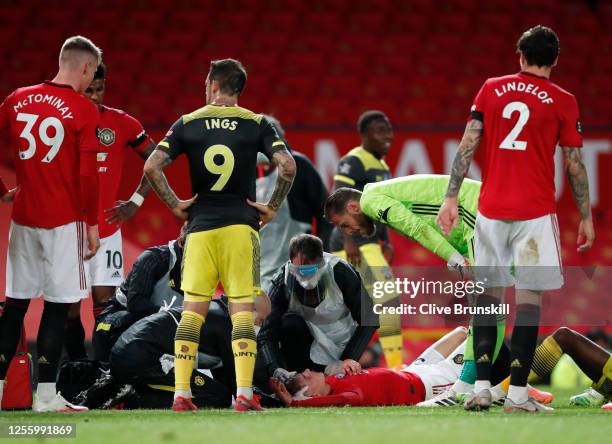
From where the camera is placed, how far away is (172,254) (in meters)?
6.93

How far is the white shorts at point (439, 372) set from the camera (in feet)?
21.8

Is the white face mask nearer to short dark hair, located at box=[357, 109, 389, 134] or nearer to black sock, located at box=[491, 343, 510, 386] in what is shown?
black sock, located at box=[491, 343, 510, 386]

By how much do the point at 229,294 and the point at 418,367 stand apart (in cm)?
156

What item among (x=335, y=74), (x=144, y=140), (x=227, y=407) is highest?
(x=335, y=74)

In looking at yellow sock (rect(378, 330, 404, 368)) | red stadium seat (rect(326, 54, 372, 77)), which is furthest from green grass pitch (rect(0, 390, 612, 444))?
red stadium seat (rect(326, 54, 372, 77))

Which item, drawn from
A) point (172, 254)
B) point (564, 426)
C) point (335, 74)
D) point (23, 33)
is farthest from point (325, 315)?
point (23, 33)

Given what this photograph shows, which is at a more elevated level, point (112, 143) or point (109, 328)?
→ point (112, 143)

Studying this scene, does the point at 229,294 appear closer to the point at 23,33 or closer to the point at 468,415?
the point at 468,415

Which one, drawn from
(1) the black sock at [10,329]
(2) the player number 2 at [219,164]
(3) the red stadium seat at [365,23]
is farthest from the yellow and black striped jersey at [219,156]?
(3) the red stadium seat at [365,23]

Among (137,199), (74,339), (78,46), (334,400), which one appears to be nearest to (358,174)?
(137,199)

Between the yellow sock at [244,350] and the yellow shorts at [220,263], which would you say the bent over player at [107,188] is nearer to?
the yellow shorts at [220,263]

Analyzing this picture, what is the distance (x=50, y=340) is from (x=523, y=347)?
2365 millimetres

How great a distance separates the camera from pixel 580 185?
5.57 metres
